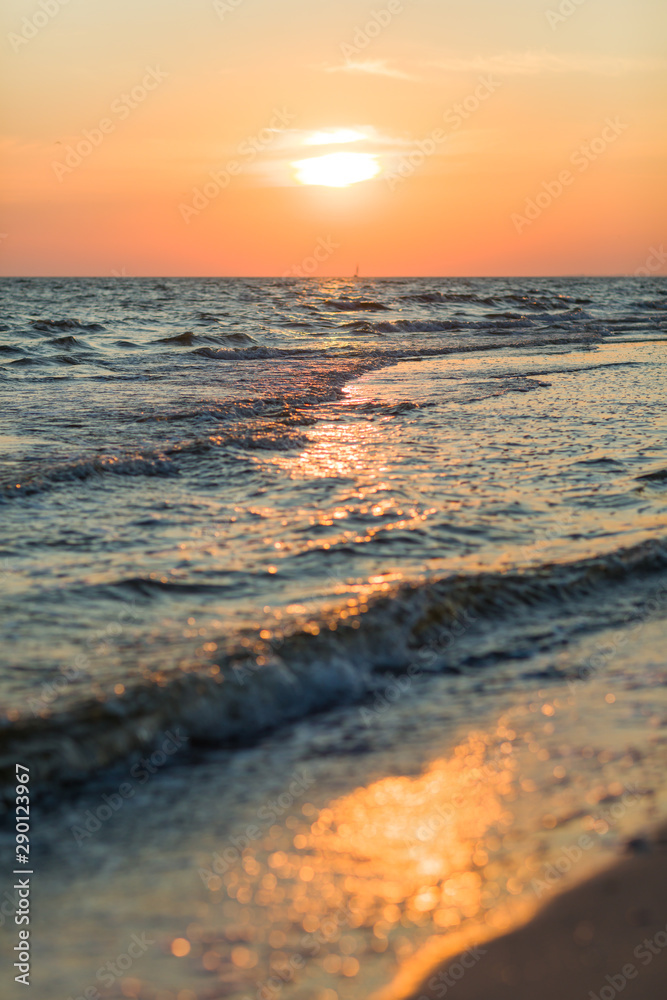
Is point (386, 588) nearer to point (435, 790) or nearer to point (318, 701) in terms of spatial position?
point (318, 701)

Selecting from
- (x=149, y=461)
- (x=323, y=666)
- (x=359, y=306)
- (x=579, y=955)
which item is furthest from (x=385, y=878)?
(x=359, y=306)

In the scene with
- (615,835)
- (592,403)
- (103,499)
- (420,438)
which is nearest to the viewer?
(615,835)

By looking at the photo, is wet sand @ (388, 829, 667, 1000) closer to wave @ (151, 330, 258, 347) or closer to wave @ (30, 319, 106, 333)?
wave @ (151, 330, 258, 347)

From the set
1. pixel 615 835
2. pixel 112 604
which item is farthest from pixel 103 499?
pixel 615 835

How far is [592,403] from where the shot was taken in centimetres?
978

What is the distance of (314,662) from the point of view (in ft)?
10.4

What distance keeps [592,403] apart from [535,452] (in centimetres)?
329

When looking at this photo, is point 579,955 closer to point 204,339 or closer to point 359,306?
point 204,339

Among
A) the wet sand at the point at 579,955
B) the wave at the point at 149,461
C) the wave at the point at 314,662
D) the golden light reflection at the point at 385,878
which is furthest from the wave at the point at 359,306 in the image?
the wet sand at the point at 579,955

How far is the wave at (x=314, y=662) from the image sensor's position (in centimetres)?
265

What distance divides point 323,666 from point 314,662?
1.5 inches

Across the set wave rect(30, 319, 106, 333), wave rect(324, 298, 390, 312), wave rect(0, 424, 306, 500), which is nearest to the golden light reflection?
wave rect(0, 424, 306, 500)

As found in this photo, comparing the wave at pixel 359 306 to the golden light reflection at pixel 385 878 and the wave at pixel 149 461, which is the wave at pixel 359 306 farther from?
the golden light reflection at pixel 385 878

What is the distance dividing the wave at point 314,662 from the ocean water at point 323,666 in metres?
0.01
